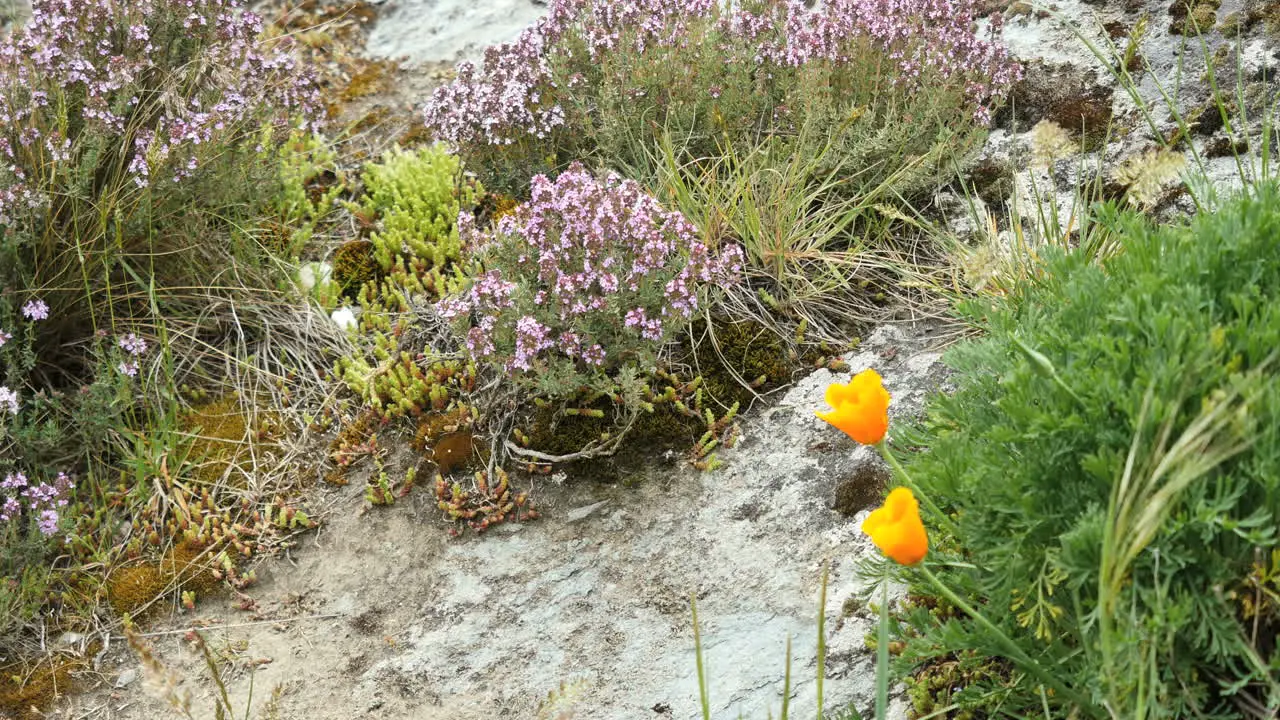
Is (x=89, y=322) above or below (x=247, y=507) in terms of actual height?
above

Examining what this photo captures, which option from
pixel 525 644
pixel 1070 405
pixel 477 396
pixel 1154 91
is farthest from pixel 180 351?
pixel 1154 91

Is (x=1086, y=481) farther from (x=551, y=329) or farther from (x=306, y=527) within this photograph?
(x=306, y=527)

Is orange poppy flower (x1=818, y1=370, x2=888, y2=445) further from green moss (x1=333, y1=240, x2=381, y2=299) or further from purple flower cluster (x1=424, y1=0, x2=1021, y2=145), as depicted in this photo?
green moss (x1=333, y1=240, x2=381, y2=299)

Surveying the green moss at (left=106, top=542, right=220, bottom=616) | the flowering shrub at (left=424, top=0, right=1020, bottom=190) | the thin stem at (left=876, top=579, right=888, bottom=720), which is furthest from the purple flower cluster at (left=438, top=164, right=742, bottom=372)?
the thin stem at (left=876, top=579, right=888, bottom=720)

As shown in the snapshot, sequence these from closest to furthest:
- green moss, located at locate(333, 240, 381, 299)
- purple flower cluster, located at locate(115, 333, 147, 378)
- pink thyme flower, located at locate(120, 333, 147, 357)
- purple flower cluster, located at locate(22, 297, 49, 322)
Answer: purple flower cluster, located at locate(22, 297, 49, 322) → purple flower cluster, located at locate(115, 333, 147, 378) → pink thyme flower, located at locate(120, 333, 147, 357) → green moss, located at locate(333, 240, 381, 299)

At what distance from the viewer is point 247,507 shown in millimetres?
3854

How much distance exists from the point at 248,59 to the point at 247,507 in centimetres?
202

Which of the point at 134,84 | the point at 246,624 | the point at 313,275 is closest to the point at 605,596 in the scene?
the point at 246,624

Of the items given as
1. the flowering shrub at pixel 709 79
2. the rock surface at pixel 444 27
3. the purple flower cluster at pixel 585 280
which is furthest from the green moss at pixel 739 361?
the rock surface at pixel 444 27

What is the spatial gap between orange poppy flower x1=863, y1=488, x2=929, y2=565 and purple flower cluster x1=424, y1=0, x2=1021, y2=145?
2.93 metres

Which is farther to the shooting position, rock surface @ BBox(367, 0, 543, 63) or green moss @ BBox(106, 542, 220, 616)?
rock surface @ BBox(367, 0, 543, 63)

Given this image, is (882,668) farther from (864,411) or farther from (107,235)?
(107,235)

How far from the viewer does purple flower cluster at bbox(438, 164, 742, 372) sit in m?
3.47

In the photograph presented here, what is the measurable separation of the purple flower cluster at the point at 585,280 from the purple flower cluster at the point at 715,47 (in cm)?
96
